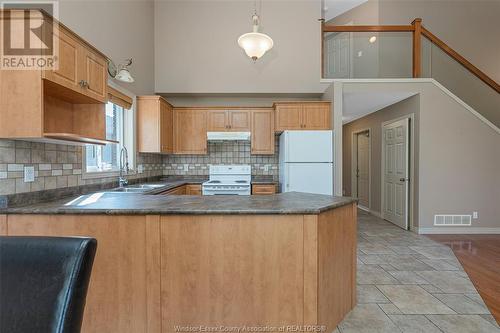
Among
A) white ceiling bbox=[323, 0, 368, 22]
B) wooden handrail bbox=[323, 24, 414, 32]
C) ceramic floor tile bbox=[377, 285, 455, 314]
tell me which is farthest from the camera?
white ceiling bbox=[323, 0, 368, 22]

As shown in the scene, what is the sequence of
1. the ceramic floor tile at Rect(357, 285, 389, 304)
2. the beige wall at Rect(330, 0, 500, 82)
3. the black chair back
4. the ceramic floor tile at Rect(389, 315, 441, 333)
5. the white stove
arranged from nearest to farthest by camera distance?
1. the black chair back
2. the ceramic floor tile at Rect(389, 315, 441, 333)
3. the ceramic floor tile at Rect(357, 285, 389, 304)
4. the white stove
5. the beige wall at Rect(330, 0, 500, 82)

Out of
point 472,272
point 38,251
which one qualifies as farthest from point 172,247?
point 472,272

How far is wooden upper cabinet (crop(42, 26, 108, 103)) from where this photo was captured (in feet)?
6.19

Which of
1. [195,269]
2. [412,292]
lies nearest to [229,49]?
[195,269]

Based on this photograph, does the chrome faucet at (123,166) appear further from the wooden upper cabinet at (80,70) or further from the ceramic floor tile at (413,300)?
the ceramic floor tile at (413,300)

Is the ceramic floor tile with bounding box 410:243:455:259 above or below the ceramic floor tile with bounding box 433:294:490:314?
above

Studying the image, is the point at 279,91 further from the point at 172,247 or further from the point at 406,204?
the point at 172,247

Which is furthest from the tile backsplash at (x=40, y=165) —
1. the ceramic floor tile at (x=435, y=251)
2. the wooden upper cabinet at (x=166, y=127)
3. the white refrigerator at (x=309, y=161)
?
the ceramic floor tile at (x=435, y=251)

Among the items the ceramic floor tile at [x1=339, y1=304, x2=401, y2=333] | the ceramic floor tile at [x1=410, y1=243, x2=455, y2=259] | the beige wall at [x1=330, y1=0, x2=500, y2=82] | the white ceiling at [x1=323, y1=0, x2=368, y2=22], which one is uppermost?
the white ceiling at [x1=323, y1=0, x2=368, y2=22]

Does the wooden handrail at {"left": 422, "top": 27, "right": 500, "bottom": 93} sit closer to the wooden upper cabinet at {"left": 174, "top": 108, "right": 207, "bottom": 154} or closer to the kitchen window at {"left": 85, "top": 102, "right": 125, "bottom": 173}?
the wooden upper cabinet at {"left": 174, "top": 108, "right": 207, "bottom": 154}

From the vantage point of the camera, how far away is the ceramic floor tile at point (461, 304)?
2.25m

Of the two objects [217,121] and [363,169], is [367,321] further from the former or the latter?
[363,169]

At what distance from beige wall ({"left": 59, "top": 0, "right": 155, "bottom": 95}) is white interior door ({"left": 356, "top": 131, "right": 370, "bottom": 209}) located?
210 inches

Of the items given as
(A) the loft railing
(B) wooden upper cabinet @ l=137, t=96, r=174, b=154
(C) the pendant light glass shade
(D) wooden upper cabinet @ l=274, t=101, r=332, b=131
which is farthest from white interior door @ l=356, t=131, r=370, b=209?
(B) wooden upper cabinet @ l=137, t=96, r=174, b=154
